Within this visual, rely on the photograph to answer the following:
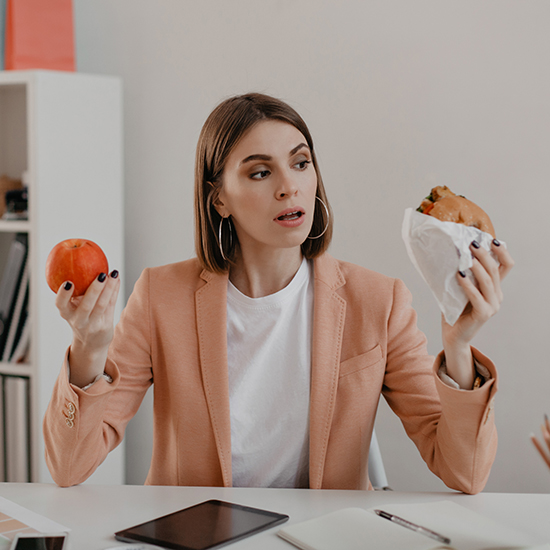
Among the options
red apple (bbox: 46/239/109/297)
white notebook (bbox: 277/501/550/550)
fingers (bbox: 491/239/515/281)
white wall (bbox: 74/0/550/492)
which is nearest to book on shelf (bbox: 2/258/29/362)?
white wall (bbox: 74/0/550/492)

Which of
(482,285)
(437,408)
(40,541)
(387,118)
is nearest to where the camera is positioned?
(40,541)

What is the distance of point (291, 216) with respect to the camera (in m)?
1.33

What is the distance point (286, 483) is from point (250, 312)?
16.0 inches

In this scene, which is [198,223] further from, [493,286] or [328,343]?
[493,286]

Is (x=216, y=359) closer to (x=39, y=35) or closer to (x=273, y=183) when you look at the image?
(x=273, y=183)

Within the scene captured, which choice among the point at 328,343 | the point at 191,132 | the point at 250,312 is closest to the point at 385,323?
the point at 328,343

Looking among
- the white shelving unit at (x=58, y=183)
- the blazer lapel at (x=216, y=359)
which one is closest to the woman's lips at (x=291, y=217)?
the blazer lapel at (x=216, y=359)

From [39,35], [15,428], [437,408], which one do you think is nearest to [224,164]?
[437,408]

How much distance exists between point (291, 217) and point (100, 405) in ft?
1.86

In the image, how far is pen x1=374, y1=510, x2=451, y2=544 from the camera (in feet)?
2.92

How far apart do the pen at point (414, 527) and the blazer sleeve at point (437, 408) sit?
234 millimetres

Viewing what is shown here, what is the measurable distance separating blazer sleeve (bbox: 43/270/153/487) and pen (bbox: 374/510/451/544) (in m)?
0.57

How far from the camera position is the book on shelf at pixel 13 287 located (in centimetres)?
221

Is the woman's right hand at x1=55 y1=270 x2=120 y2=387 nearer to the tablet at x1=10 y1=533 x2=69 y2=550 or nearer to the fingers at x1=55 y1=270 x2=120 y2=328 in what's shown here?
the fingers at x1=55 y1=270 x2=120 y2=328
